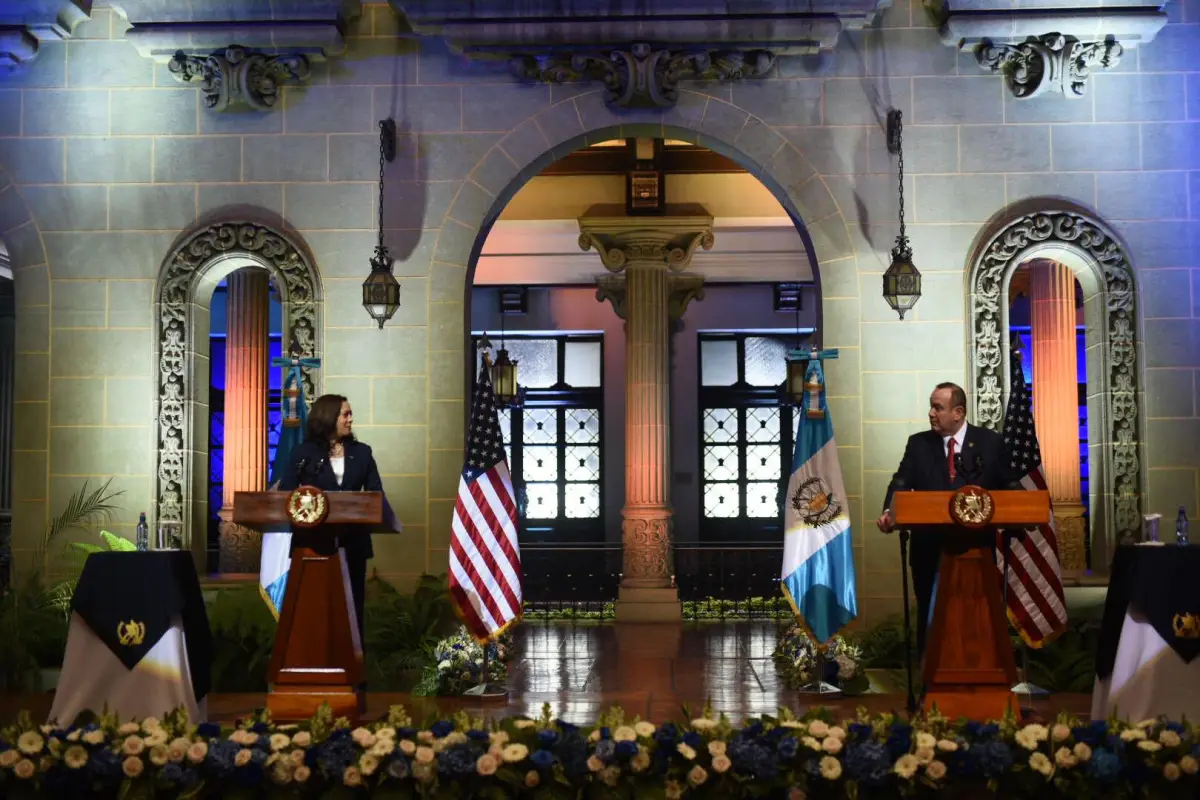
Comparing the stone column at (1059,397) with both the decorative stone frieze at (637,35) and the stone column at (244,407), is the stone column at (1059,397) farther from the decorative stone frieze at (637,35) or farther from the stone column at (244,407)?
the stone column at (244,407)

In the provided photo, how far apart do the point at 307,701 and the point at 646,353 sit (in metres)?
9.49

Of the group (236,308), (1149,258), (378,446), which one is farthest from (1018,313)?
(378,446)

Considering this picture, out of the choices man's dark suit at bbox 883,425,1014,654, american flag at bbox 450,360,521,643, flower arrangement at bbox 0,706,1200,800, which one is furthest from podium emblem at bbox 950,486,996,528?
american flag at bbox 450,360,521,643

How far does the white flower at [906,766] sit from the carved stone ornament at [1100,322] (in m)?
5.54

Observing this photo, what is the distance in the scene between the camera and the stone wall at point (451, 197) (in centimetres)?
1087

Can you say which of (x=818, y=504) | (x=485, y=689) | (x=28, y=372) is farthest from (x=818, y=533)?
(x=28, y=372)

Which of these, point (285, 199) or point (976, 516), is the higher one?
point (285, 199)

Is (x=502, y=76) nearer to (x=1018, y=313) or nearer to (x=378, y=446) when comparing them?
(x=378, y=446)

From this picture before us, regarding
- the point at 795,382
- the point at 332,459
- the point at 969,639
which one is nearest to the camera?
the point at 969,639

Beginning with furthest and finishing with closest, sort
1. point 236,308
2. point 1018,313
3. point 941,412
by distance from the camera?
point 1018,313 → point 236,308 → point 941,412

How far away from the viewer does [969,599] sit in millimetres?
7066

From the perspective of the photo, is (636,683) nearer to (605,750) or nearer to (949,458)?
(949,458)

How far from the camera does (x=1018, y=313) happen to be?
20.9 m

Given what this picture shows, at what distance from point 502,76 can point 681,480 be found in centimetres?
1134
